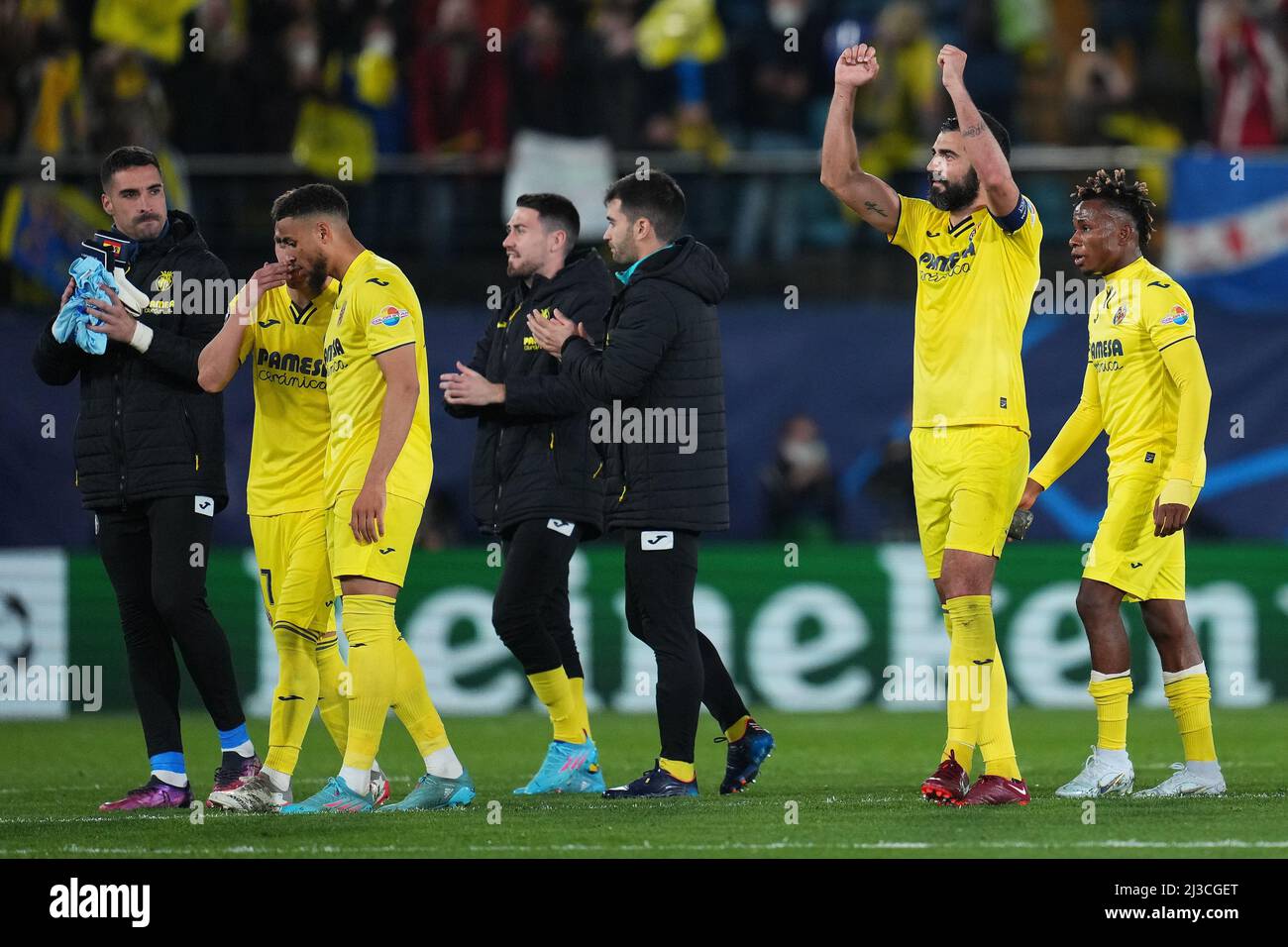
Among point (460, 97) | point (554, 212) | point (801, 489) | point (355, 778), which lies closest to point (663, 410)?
point (554, 212)

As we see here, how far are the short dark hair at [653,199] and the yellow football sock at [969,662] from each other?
1933mm

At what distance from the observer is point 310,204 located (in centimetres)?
729

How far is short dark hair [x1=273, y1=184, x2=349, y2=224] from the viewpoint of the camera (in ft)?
23.9

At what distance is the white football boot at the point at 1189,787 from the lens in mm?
7555

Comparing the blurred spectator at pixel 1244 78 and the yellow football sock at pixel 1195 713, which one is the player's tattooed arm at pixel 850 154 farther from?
the blurred spectator at pixel 1244 78

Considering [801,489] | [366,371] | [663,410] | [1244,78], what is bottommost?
[801,489]

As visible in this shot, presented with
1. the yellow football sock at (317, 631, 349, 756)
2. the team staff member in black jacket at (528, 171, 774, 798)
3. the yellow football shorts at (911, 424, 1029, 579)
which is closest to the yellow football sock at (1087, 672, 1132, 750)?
the yellow football shorts at (911, 424, 1029, 579)

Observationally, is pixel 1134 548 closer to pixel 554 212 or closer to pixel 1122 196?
pixel 1122 196

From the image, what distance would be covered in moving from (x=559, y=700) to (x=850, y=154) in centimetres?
255

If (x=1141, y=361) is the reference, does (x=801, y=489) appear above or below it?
below

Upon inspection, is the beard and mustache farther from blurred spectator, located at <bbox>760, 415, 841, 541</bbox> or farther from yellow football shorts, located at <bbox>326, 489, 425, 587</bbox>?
blurred spectator, located at <bbox>760, 415, 841, 541</bbox>

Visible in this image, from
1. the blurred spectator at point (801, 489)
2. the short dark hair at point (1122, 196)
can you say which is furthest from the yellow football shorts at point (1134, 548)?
the blurred spectator at point (801, 489)

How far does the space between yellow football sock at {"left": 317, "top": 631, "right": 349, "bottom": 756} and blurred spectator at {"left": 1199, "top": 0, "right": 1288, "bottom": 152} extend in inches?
391
